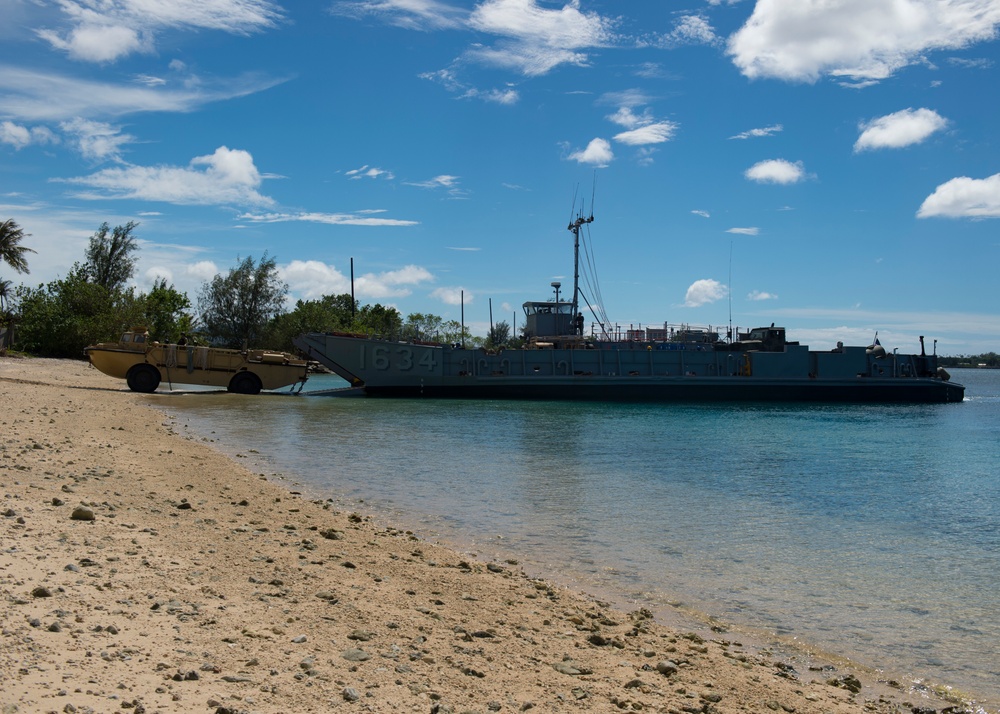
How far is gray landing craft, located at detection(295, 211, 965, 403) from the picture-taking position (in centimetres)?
4175

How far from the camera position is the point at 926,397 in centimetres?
5266

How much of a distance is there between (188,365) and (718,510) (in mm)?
29327

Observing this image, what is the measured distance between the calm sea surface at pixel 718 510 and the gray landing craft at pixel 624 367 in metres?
12.9

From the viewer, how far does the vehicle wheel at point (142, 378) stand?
34.0 metres

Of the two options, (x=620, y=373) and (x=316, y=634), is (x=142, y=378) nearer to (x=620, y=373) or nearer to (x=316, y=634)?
(x=620, y=373)

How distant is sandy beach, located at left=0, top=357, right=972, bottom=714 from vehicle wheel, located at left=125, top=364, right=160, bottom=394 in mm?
27291

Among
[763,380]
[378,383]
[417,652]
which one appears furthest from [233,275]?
[417,652]

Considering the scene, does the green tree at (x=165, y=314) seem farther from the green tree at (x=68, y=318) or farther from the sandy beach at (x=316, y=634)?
the sandy beach at (x=316, y=634)

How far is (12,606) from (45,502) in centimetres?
379

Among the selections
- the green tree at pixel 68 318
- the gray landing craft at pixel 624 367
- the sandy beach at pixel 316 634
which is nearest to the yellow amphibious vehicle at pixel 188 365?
the gray landing craft at pixel 624 367

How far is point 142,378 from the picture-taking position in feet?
112

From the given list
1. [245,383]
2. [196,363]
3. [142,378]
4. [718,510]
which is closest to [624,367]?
[245,383]

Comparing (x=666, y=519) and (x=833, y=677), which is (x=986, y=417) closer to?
(x=666, y=519)

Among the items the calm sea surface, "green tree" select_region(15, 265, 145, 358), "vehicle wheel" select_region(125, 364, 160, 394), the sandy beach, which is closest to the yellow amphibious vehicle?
"vehicle wheel" select_region(125, 364, 160, 394)
